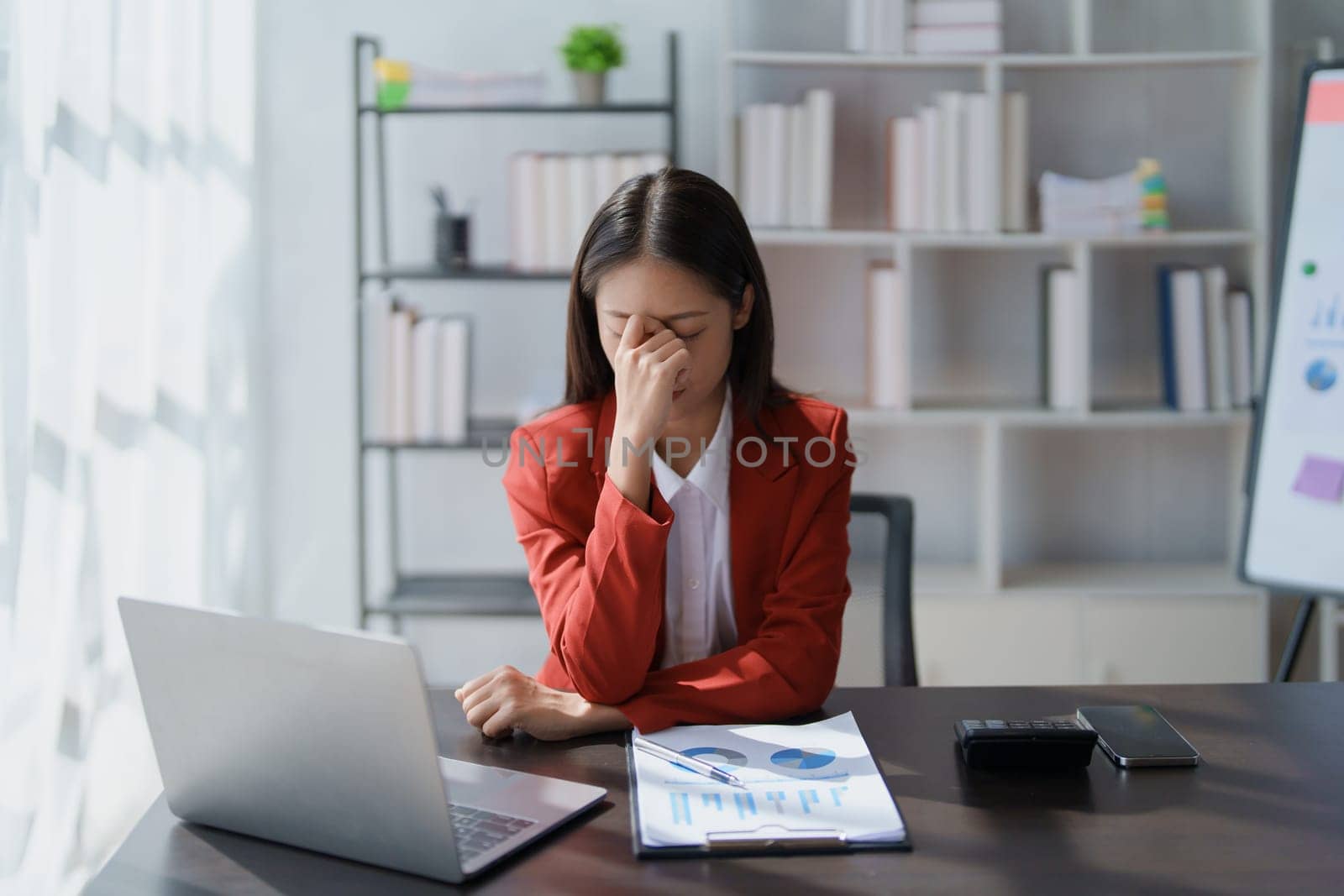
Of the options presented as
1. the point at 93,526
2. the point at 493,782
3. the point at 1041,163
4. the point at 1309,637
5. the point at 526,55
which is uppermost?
the point at 526,55

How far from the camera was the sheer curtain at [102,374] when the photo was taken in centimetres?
178

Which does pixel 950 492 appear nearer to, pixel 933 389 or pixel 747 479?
pixel 933 389

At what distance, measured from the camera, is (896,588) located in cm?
181

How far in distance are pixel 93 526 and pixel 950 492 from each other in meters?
2.06

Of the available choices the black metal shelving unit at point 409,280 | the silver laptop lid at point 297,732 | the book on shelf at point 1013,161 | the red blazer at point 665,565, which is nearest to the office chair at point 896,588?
the red blazer at point 665,565

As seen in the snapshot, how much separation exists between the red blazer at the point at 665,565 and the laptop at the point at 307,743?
289 mm

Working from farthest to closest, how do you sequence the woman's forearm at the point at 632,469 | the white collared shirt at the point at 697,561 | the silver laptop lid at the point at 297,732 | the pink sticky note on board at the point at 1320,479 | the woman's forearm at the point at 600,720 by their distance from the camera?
the pink sticky note on board at the point at 1320,479, the white collared shirt at the point at 697,561, the woman's forearm at the point at 632,469, the woman's forearm at the point at 600,720, the silver laptop lid at the point at 297,732

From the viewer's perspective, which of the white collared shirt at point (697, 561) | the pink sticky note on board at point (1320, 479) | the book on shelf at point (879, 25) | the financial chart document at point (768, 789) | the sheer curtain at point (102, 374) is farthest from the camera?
the book on shelf at point (879, 25)

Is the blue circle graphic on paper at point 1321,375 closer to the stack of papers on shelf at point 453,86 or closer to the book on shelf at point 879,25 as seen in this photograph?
the book on shelf at point 879,25

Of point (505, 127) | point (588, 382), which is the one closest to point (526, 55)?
point (505, 127)

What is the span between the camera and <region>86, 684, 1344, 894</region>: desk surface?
944mm

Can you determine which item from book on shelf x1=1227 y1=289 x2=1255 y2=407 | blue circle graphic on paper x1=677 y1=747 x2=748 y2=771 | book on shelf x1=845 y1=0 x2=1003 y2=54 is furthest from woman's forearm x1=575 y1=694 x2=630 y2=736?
book on shelf x1=1227 y1=289 x2=1255 y2=407

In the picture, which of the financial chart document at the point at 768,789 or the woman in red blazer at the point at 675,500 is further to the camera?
the woman in red blazer at the point at 675,500

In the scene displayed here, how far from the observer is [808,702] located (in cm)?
138
